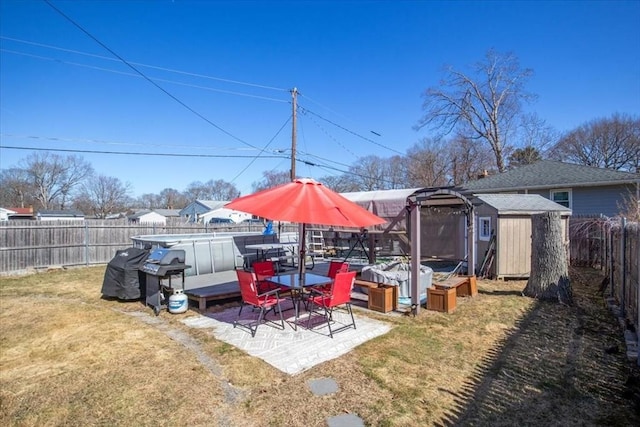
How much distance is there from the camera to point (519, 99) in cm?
2712

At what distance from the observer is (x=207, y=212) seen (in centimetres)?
4528

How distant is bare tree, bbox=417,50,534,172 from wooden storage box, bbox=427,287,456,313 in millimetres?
23887

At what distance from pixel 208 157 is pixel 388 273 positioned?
1604 centimetres

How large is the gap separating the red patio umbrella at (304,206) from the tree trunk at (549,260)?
4558 mm

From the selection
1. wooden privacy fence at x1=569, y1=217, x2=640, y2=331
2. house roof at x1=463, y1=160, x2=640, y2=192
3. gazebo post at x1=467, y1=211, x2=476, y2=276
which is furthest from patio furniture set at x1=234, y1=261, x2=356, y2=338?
house roof at x1=463, y1=160, x2=640, y2=192

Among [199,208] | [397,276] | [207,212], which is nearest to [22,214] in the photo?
[199,208]

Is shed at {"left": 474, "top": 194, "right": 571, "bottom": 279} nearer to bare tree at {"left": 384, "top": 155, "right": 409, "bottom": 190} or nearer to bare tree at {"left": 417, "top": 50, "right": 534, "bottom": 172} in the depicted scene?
bare tree at {"left": 417, "top": 50, "right": 534, "bottom": 172}

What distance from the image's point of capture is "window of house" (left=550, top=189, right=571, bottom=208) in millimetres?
15438

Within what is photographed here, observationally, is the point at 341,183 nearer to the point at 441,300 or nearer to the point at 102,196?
the point at 441,300

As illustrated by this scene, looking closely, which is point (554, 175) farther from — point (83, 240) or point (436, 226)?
point (83, 240)

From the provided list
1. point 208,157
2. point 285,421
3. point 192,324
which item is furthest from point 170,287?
point 208,157

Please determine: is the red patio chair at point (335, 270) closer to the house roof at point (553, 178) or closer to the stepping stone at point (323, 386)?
the stepping stone at point (323, 386)

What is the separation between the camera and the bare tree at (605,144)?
28.4 metres

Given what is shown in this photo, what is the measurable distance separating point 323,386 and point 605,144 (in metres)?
36.6
